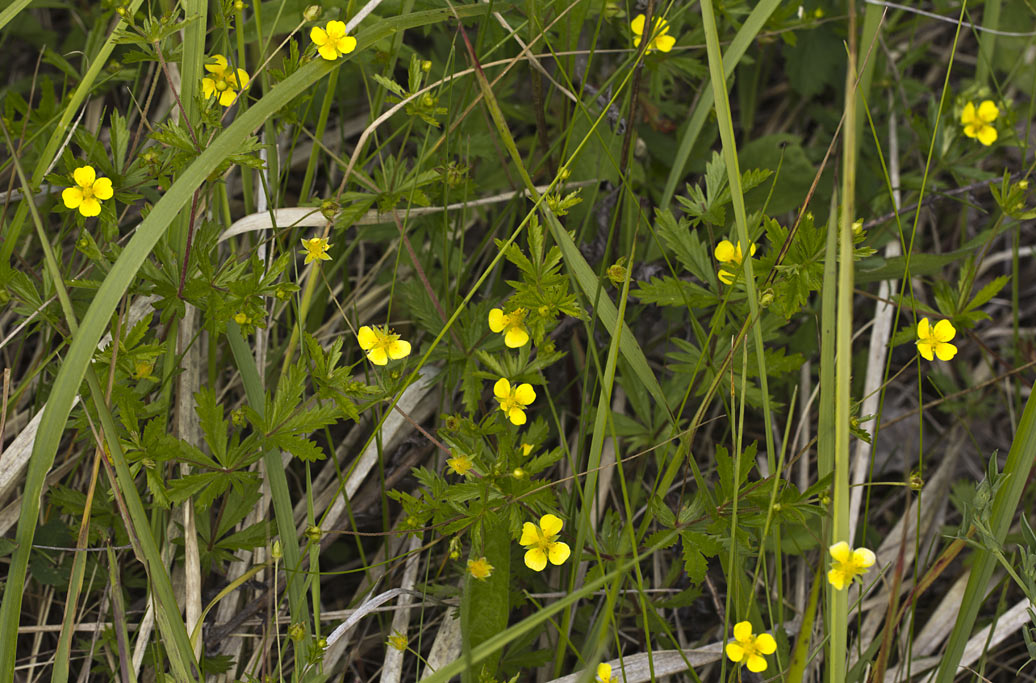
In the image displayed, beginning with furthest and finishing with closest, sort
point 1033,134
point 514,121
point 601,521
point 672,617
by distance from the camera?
1. point 1033,134
2. point 514,121
3. point 672,617
4. point 601,521

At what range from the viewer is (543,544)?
1.75m

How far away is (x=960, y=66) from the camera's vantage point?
11.7 feet

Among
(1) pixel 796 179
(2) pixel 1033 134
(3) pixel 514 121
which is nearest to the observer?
(1) pixel 796 179

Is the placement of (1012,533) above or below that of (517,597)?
below

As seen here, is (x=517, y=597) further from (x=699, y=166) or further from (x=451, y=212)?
(x=699, y=166)

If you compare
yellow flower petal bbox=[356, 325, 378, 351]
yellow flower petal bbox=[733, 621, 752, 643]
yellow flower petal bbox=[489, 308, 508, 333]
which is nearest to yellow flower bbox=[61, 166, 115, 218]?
yellow flower petal bbox=[356, 325, 378, 351]

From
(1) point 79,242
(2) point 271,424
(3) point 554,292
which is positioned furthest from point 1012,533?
(1) point 79,242


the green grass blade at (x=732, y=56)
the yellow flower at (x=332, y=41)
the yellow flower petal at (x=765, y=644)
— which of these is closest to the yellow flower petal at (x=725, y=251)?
the green grass blade at (x=732, y=56)

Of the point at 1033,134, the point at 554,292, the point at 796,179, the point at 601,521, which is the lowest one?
the point at 601,521

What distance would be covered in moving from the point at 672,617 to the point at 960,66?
2.68 meters

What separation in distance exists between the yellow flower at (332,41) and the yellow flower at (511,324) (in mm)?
665

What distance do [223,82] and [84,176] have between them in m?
0.39

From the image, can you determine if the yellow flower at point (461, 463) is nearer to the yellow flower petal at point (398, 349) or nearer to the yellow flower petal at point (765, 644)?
the yellow flower petal at point (398, 349)

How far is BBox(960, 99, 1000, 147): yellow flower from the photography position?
242cm
